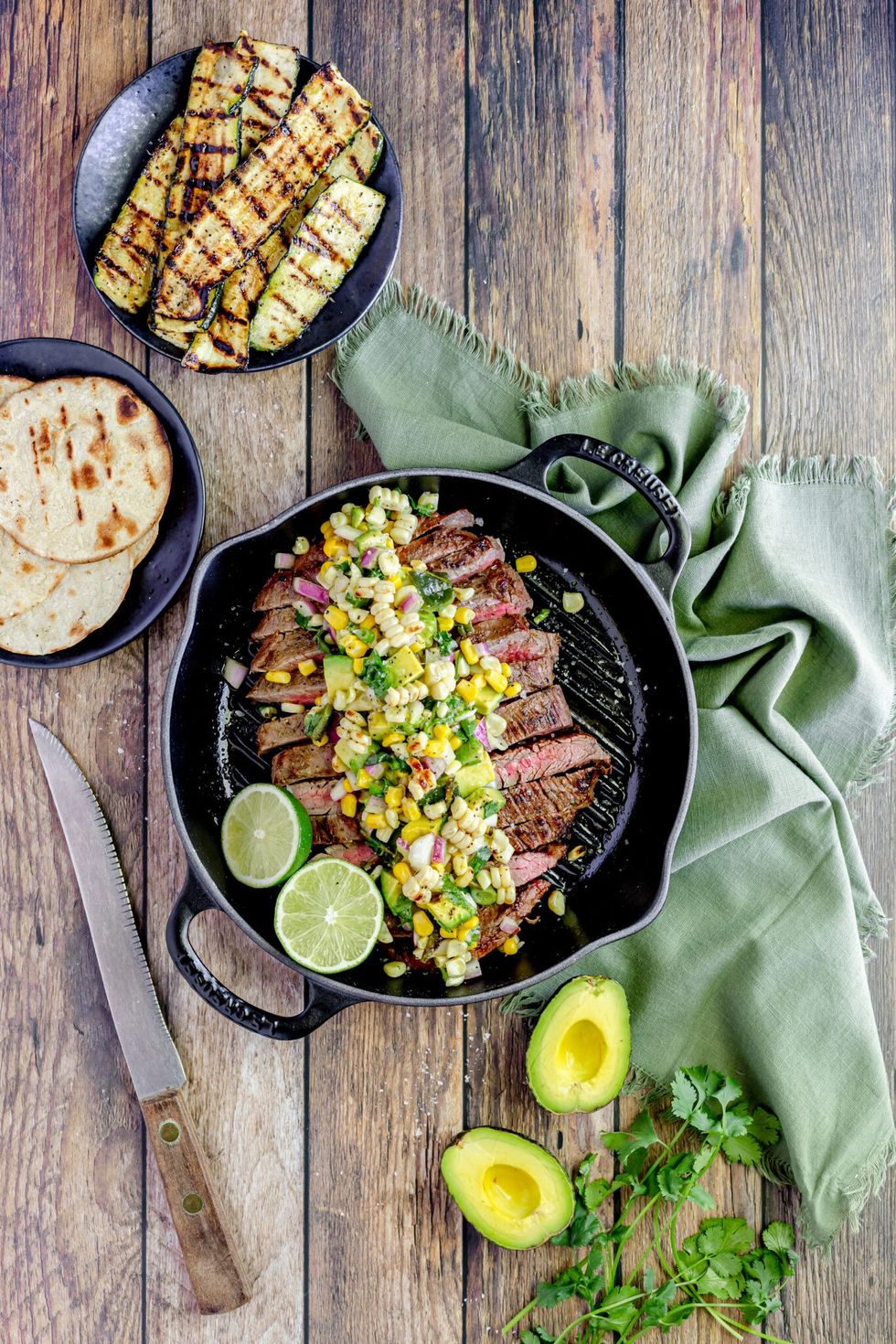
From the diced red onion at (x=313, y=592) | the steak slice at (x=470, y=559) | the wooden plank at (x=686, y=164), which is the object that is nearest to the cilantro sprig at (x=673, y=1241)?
the steak slice at (x=470, y=559)

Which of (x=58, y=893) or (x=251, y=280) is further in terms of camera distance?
(x=58, y=893)

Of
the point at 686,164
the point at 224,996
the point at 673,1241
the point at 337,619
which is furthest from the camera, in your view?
the point at 686,164

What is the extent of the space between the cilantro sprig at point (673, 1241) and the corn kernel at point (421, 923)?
2.72 feet

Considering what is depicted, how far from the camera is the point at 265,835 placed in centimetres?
290

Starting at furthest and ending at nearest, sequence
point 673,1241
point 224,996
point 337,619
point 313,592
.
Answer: point 673,1241
point 313,592
point 337,619
point 224,996

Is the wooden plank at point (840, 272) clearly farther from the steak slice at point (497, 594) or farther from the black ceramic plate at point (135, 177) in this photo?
the black ceramic plate at point (135, 177)

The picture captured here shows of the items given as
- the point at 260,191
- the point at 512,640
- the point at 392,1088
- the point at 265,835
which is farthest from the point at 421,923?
the point at 260,191

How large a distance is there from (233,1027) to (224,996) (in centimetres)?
39

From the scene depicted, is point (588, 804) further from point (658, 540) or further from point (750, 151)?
point (750, 151)

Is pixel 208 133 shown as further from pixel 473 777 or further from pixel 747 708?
pixel 747 708

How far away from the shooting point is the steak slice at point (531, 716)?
3.05 meters

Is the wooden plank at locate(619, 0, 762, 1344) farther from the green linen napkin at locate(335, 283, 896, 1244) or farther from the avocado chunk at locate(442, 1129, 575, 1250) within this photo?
the avocado chunk at locate(442, 1129, 575, 1250)

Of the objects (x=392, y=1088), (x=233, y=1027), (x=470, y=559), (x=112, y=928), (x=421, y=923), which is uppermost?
(x=470, y=559)

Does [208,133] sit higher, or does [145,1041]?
[208,133]
